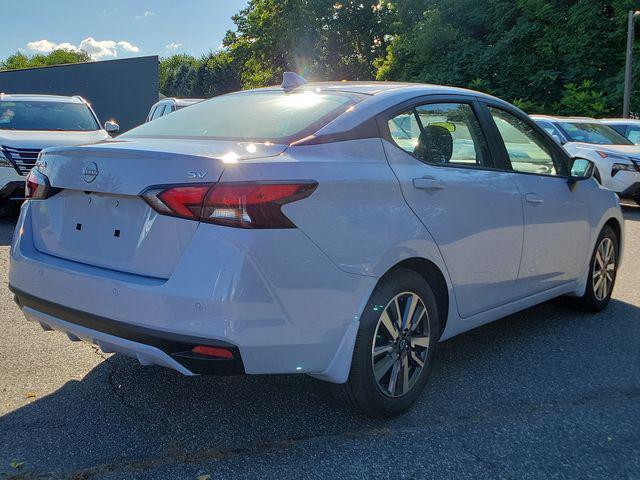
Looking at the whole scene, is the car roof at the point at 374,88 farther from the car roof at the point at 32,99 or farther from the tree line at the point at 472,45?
the tree line at the point at 472,45

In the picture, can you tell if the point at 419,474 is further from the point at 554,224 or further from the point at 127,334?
the point at 554,224

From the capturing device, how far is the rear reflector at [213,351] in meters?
2.63

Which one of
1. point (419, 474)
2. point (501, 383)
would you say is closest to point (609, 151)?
point (501, 383)

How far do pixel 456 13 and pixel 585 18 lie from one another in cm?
688

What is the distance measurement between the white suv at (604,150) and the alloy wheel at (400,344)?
26.1ft

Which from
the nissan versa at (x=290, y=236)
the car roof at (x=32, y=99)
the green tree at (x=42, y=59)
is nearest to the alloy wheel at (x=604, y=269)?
the nissan versa at (x=290, y=236)

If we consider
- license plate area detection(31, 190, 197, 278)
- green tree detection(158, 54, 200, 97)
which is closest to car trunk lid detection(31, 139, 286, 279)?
license plate area detection(31, 190, 197, 278)

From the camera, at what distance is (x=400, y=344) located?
10.7 ft

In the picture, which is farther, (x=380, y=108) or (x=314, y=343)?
(x=380, y=108)

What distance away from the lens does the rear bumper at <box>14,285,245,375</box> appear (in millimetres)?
2639

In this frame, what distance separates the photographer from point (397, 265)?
3.15m

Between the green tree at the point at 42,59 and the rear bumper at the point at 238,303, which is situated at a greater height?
the green tree at the point at 42,59

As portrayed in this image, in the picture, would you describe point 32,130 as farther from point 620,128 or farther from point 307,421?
point 620,128

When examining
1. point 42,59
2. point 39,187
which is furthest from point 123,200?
point 42,59
